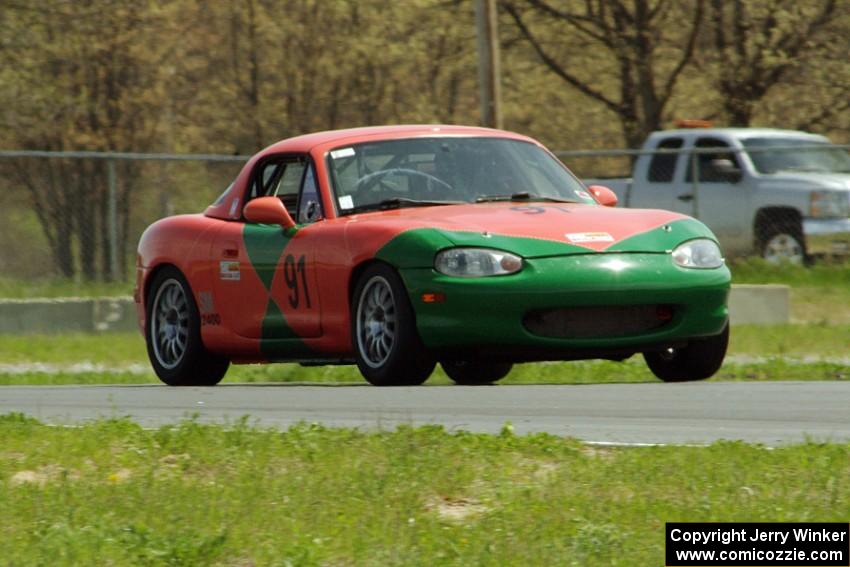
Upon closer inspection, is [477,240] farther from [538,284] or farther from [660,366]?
[660,366]

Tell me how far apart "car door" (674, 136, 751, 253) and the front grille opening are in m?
11.7

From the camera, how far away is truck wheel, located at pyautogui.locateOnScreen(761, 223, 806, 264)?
69.8ft

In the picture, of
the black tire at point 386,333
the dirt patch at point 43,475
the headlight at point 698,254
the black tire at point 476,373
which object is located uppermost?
the dirt patch at point 43,475

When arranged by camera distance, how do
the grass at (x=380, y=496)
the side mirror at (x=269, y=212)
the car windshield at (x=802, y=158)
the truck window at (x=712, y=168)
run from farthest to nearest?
1. the truck window at (x=712, y=168)
2. the car windshield at (x=802, y=158)
3. the side mirror at (x=269, y=212)
4. the grass at (x=380, y=496)

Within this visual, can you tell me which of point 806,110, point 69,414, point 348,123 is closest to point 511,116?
point 348,123

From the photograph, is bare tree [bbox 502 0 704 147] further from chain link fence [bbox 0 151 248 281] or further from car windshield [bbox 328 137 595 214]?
car windshield [bbox 328 137 595 214]

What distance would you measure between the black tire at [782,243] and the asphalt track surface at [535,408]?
36.1 ft

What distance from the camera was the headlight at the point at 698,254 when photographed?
33.0 ft

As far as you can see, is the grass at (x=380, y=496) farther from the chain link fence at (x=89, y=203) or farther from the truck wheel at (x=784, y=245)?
the truck wheel at (x=784, y=245)

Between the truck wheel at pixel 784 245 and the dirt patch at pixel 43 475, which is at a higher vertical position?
the dirt patch at pixel 43 475

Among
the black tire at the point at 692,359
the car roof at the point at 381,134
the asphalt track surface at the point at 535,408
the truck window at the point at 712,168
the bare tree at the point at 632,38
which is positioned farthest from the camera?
the bare tree at the point at 632,38

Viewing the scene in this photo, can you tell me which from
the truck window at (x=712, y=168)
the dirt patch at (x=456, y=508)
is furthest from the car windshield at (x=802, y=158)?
the dirt patch at (x=456, y=508)

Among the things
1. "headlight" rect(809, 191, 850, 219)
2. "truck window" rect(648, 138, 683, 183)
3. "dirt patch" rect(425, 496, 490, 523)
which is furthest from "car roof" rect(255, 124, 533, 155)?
"truck window" rect(648, 138, 683, 183)

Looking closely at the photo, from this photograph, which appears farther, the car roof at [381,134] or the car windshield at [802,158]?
the car windshield at [802,158]
